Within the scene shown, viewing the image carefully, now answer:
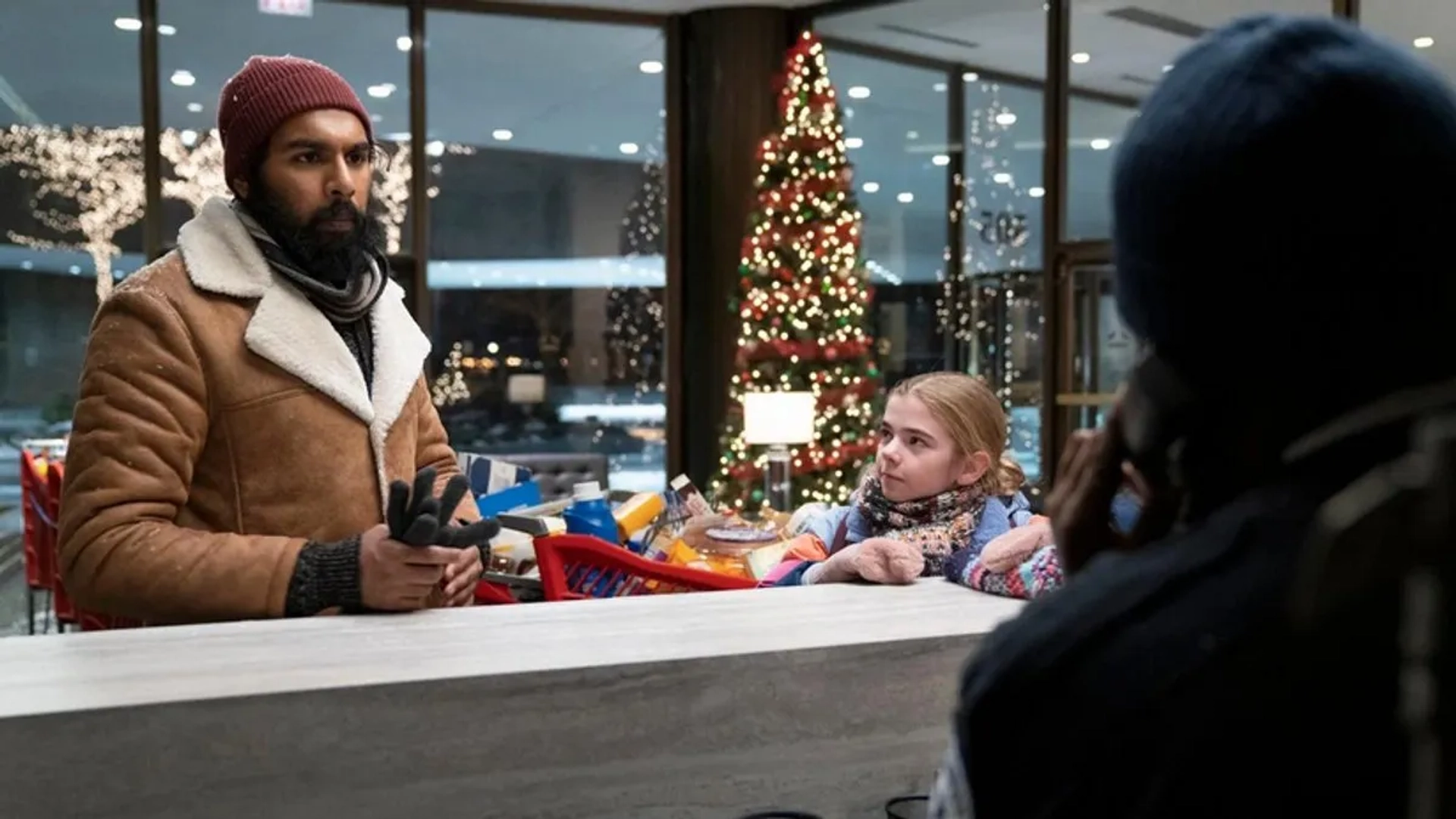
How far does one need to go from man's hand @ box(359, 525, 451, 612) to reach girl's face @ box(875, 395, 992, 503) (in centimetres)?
108

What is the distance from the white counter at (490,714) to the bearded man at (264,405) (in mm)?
165

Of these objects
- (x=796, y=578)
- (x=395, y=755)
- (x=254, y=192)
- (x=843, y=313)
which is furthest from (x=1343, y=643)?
(x=843, y=313)

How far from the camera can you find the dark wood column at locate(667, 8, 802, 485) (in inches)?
345

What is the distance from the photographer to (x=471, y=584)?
1.88m

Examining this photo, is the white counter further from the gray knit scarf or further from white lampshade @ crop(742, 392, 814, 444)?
white lampshade @ crop(742, 392, 814, 444)

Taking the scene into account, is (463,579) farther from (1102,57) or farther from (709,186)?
(709,186)

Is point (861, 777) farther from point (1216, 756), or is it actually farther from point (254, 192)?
point (254, 192)

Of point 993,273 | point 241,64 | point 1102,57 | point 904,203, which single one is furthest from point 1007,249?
point 241,64

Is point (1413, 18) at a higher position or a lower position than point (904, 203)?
higher

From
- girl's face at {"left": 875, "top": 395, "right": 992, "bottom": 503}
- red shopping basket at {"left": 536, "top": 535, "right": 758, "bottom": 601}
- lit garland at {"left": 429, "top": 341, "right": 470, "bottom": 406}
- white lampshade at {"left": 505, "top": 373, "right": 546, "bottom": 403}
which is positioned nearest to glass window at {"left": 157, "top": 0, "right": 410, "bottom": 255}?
lit garland at {"left": 429, "top": 341, "right": 470, "bottom": 406}

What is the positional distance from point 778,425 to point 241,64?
12.0ft

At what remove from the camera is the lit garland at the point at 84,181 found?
24.6ft

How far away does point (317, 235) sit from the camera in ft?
6.45

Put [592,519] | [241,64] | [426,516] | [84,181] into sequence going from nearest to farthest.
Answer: [426,516], [592,519], [241,64], [84,181]
